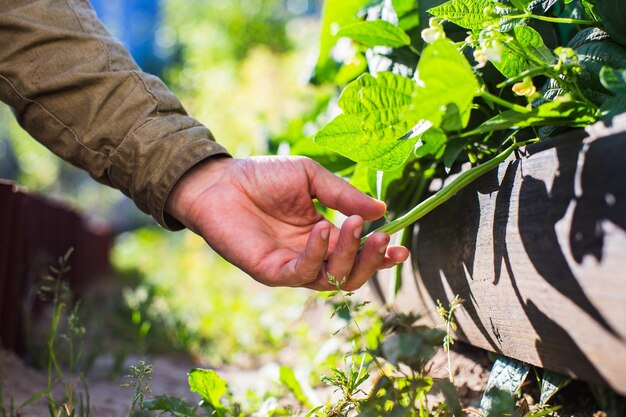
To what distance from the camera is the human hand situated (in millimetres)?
1145

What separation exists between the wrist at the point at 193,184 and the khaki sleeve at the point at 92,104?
1.0 inches

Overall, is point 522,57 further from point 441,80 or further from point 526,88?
point 441,80

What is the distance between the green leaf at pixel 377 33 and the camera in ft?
4.12

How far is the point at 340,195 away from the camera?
1.21m

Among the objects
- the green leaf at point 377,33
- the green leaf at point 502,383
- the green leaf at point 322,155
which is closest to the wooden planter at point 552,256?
the green leaf at point 502,383

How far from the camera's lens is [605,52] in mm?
978

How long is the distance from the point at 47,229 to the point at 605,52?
9.50ft

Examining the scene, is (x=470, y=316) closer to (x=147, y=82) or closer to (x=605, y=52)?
(x=605, y=52)

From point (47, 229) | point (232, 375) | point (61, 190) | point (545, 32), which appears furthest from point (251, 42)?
point (61, 190)

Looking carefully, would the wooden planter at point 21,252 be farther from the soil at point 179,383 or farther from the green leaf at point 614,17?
the green leaf at point 614,17

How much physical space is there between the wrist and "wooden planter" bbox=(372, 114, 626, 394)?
529 millimetres

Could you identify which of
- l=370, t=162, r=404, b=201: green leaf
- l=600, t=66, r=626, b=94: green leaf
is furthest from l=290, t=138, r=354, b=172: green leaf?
l=600, t=66, r=626, b=94: green leaf

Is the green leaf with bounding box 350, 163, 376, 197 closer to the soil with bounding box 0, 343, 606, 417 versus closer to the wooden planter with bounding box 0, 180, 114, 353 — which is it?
the soil with bounding box 0, 343, 606, 417

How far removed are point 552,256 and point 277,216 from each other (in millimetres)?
633
